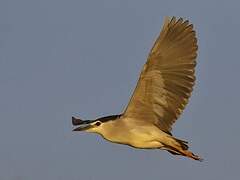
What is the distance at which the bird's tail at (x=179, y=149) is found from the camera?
80.5 metres

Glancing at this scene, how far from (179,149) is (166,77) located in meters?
1.60

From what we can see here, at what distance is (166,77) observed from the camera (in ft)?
265

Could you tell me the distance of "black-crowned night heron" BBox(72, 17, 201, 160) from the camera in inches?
3162

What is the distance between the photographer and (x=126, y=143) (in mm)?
80375

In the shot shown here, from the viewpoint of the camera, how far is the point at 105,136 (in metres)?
80.3

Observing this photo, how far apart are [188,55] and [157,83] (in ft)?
3.06

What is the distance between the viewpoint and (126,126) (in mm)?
80375

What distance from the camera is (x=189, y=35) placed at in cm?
8056

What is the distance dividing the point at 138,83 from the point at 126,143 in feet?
4.44

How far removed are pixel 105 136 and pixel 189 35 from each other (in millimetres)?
2872

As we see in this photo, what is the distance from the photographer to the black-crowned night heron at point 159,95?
80312 mm

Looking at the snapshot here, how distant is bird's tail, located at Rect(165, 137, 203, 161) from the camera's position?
8050 cm

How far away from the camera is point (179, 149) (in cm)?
8050

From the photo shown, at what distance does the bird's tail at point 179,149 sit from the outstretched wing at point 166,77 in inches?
26.1
